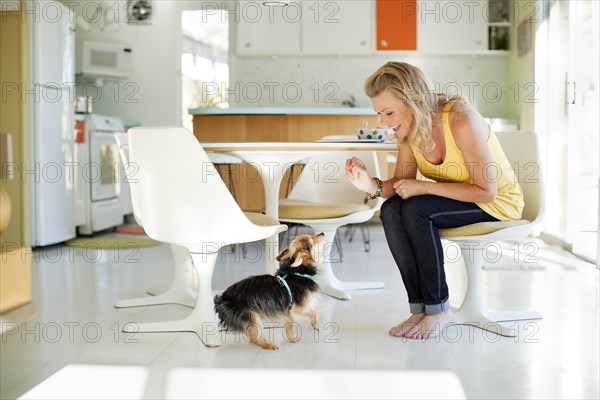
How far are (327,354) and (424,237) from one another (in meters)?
0.55

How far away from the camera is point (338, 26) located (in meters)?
7.62

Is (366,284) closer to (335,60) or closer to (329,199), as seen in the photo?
(329,199)

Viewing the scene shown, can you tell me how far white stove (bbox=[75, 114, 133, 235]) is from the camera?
6062 millimetres

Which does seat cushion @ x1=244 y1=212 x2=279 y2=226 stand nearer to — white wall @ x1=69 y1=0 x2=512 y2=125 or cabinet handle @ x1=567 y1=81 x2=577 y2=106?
Answer: cabinet handle @ x1=567 y1=81 x2=577 y2=106

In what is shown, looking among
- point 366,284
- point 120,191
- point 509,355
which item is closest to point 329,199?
point 366,284

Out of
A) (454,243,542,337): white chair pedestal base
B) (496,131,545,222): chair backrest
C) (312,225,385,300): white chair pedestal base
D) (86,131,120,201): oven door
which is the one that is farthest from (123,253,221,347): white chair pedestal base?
(86,131,120,201): oven door

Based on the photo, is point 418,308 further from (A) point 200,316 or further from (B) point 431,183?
(A) point 200,316

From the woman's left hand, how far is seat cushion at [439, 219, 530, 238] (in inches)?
7.0

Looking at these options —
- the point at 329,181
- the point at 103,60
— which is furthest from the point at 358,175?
the point at 103,60

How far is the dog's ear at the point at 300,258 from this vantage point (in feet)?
8.77

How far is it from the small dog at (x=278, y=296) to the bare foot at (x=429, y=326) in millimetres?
375

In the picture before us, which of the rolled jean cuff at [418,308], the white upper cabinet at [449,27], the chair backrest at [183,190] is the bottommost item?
the rolled jean cuff at [418,308]

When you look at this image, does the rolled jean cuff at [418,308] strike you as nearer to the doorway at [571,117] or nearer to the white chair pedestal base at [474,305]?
the white chair pedestal base at [474,305]

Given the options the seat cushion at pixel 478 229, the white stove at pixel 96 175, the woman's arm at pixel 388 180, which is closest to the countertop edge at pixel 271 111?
the white stove at pixel 96 175
